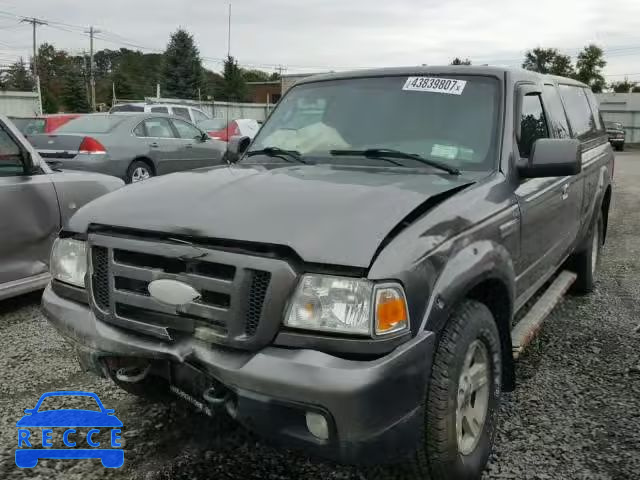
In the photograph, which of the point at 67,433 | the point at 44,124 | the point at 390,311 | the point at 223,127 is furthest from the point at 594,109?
the point at 223,127

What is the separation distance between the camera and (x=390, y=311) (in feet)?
6.68

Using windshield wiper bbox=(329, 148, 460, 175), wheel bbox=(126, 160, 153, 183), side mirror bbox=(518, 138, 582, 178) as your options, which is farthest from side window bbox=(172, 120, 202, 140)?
side mirror bbox=(518, 138, 582, 178)

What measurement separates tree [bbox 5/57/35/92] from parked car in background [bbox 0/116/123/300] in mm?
79560

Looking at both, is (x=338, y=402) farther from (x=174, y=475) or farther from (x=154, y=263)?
(x=174, y=475)

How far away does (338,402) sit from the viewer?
1908 mm

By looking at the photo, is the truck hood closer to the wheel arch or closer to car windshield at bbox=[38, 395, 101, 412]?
the wheel arch

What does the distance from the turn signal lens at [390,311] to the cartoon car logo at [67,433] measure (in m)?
1.47

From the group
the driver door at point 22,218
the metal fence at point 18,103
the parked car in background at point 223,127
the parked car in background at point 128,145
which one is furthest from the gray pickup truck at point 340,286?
the metal fence at point 18,103

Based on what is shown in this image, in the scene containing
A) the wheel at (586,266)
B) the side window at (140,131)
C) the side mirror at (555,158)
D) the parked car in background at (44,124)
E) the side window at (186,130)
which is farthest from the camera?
the side window at (186,130)

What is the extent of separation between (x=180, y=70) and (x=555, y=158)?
66.7 metres

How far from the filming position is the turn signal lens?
2.02m

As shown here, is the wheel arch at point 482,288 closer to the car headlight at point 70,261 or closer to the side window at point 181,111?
the car headlight at point 70,261

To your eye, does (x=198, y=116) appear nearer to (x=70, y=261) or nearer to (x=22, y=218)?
(x=22, y=218)

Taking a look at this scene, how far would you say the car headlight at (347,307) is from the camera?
2.01 m
